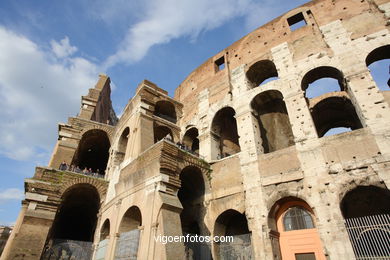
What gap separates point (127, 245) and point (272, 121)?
9.43 m

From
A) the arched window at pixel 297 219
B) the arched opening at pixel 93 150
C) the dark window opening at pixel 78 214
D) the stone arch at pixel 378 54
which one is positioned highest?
the arched opening at pixel 93 150

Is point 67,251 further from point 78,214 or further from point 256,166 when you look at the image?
point 256,166

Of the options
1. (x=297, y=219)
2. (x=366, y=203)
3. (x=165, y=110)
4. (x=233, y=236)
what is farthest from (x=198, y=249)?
(x=165, y=110)

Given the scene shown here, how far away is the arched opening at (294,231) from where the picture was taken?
27.6ft

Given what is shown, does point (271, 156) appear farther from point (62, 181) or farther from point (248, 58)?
point (62, 181)

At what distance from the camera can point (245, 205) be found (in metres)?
9.82

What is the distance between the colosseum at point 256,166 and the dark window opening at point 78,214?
0.19 m

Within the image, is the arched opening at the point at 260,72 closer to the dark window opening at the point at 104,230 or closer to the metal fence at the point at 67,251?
the dark window opening at the point at 104,230

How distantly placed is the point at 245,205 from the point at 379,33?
8.98m

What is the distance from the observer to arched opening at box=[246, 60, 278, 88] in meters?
13.5

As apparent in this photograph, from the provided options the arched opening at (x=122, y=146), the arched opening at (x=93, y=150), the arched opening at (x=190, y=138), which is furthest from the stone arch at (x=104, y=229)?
the arched opening at (x=190, y=138)

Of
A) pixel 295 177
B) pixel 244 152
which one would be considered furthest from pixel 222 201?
pixel 295 177

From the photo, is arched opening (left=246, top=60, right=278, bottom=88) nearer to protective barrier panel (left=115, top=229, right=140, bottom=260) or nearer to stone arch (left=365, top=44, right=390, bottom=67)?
stone arch (left=365, top=44, right=390, bottom=67)

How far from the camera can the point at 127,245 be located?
29.0 feet
